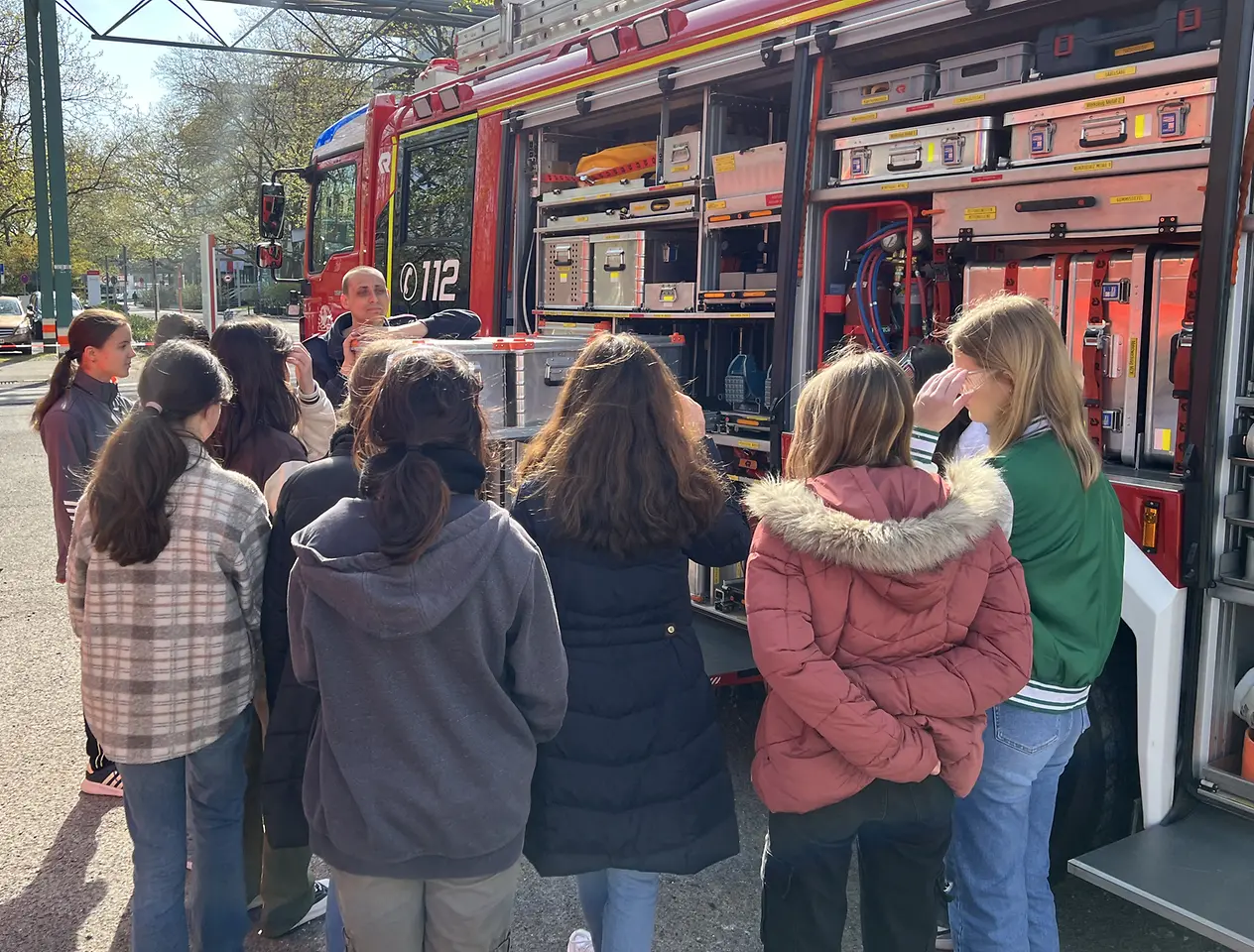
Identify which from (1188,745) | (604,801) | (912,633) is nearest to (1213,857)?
(1188,745)

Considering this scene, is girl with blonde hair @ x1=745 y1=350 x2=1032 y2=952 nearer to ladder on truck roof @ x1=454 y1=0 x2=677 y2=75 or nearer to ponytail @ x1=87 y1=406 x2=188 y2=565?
ponytail @ x1=87 y1=406 x2=188 y2=565

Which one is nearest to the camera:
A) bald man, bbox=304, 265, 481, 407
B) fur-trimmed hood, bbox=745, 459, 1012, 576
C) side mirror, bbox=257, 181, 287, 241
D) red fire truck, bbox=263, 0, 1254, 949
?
fur-trimmed hood, bbox=745, 459, 1012, 576

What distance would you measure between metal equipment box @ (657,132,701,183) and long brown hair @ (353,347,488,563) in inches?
119

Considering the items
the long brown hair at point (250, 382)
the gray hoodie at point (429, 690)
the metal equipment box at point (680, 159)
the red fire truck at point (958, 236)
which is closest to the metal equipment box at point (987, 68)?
the red fire truck at point (958, 236)

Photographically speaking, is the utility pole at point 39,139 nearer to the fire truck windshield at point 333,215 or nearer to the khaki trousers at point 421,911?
the fire truck windshield at point 333,215

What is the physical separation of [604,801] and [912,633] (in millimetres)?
740

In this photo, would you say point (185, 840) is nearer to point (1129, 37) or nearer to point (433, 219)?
point (1129, 37)

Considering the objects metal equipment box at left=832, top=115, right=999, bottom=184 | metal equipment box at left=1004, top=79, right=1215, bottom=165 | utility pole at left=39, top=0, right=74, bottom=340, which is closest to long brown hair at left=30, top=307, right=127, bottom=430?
metal equipment box at left=832, top=115, right=999, bottom=184

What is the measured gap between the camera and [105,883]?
11.4 ft

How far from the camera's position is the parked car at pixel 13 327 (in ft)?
97.7

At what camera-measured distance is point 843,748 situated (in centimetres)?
217

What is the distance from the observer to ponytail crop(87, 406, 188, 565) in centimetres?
247

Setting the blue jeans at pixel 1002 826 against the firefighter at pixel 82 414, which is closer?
the blue jeans at pixel 1002 826

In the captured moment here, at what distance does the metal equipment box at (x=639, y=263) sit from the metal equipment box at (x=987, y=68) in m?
1.69
